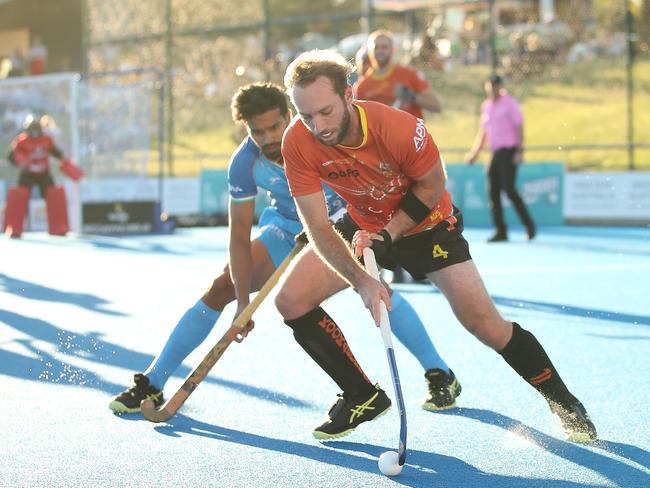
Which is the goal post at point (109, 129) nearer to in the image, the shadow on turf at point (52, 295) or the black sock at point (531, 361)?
the shadow on turf at point (52, 295)

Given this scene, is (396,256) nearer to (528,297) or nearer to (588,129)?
(528,297)

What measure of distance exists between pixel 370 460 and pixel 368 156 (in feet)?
3.59

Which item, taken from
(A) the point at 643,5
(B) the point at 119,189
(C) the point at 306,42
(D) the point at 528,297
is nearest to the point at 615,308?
(D) the point at 528,297

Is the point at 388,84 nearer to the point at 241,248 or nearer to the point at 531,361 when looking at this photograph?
the point at 241,248

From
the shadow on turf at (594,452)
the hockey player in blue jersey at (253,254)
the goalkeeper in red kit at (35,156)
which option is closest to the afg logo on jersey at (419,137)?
the hockey player in blue jersey at (253,254)

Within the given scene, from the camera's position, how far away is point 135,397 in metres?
5.12

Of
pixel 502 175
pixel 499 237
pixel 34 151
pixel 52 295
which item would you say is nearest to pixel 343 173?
pixel 52 295

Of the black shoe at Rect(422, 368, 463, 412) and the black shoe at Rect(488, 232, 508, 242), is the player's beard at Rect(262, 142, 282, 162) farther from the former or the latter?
the black shoe at Rect(488, 232, 508, 242)

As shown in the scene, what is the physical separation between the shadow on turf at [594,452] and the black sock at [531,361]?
0.62 feet

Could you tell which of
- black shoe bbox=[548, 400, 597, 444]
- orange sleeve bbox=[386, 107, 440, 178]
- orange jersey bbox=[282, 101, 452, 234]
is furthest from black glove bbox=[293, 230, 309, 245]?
black shoe bbox=[548, 400, 597, 444]

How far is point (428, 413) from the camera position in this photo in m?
5.12

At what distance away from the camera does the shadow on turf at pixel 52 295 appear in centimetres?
882

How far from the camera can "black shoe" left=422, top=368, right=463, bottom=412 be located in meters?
5.19

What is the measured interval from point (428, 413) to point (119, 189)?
13.6 metres
